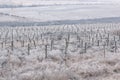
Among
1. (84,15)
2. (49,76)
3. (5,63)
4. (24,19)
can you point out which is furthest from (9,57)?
(84,15)

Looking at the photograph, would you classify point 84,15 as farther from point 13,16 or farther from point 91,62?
point 91,62

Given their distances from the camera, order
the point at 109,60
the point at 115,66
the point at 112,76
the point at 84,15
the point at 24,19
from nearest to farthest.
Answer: the point at 112,76
the point at 115,66
the point at 109,60
the point at 24,19
the point at 84,15

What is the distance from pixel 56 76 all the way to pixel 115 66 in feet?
13.6

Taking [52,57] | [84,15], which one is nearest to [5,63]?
[52,57]

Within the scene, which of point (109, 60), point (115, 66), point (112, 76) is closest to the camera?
point (112, 76)

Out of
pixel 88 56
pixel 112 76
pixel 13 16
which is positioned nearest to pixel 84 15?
pixel 13 16

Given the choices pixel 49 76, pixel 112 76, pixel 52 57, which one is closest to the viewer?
pixel 49 76

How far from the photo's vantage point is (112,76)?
17.9 m

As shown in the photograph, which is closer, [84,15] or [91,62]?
[91,62]

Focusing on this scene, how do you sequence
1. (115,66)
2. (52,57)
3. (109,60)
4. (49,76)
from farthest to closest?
1. (52,57)
2. (109,60)
3. (115,66)
4. (49,76)

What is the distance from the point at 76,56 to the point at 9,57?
13.6 feet

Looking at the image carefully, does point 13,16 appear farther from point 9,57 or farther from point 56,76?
point 56,76

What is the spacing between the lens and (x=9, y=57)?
2186 cm

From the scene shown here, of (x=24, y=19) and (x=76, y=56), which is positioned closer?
(x=76, y=56)
